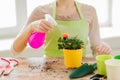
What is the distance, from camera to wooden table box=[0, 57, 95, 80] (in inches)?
41.6

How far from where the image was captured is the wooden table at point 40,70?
3.47ft

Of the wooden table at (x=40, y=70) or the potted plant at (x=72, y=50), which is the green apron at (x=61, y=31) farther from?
the potted plant at (x=72, y=50)

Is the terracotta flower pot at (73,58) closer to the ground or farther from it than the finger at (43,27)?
closer to the ground

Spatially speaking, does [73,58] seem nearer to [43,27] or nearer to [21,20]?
[43,27]

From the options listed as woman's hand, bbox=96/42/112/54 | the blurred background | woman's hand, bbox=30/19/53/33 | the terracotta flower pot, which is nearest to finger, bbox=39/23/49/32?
woman's hand, bbox=30/19/53/33

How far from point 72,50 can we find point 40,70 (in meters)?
0.16

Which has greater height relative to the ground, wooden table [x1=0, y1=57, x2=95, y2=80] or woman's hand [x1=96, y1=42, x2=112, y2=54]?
woman's hand [x1=96, y1=42, x2=112, y2=54]

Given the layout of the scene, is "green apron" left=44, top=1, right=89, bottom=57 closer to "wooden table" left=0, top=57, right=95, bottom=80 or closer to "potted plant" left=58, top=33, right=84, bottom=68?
"wooden table" left=0, top=57, right=95, bottom=80

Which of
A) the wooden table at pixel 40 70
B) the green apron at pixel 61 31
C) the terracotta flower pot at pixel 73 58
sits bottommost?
the wooden table at pixel 40 70

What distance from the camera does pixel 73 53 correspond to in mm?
1128

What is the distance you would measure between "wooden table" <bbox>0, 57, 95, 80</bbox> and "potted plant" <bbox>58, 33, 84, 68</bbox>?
36mm

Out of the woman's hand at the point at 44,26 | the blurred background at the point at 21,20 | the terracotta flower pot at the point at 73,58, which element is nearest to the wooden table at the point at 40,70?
the terracotta flower pot at the point at 73,58

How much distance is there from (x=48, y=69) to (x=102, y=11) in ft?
4.27

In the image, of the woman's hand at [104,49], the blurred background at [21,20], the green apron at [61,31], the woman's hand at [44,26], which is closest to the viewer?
the woman's hand at [44,26]
